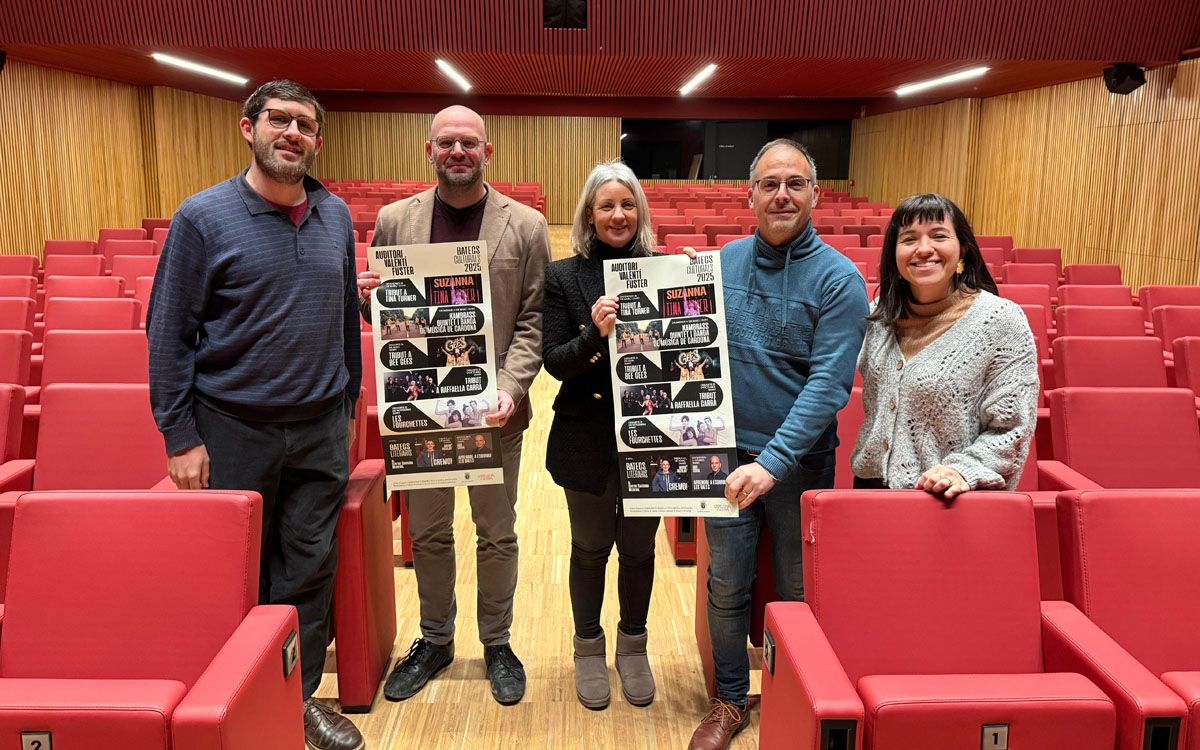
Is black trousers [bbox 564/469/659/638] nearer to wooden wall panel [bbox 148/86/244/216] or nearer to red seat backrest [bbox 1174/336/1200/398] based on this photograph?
red seat backrest [bbox 1174/336/1200/398]

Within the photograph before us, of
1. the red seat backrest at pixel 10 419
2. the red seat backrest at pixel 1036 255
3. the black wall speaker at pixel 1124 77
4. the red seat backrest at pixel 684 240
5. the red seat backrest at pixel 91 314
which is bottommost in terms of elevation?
the red seat backrest at pixel 10 419

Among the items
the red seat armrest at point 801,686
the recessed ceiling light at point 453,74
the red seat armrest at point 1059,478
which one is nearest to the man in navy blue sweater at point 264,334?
the red seat armrest at point 801,686

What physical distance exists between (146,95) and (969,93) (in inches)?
495

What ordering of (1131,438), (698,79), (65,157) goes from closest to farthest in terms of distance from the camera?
(1131,438)
(65,157)
(698,79)

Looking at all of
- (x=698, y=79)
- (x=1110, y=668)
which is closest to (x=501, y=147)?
(x=698, y=79)

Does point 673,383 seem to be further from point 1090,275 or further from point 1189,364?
point 1090,275

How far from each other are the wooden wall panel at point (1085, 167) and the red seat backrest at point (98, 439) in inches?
367

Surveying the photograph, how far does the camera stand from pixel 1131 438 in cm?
299

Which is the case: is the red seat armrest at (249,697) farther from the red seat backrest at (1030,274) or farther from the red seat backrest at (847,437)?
the red seat backrest at (1030,274)

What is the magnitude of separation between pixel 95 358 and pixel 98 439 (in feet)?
3.12

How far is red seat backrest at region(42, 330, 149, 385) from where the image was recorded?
359cm

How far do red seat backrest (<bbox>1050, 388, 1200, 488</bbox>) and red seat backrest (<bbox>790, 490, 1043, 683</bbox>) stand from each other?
1.30 m

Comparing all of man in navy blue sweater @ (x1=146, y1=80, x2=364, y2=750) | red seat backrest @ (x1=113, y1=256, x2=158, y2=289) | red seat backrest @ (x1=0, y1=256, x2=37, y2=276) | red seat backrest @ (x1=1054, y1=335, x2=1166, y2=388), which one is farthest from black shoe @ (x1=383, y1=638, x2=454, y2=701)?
red seat backrest @ (x1=0, y1=256, x2=37, y2=276)

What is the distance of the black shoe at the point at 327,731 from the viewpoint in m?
2.38
